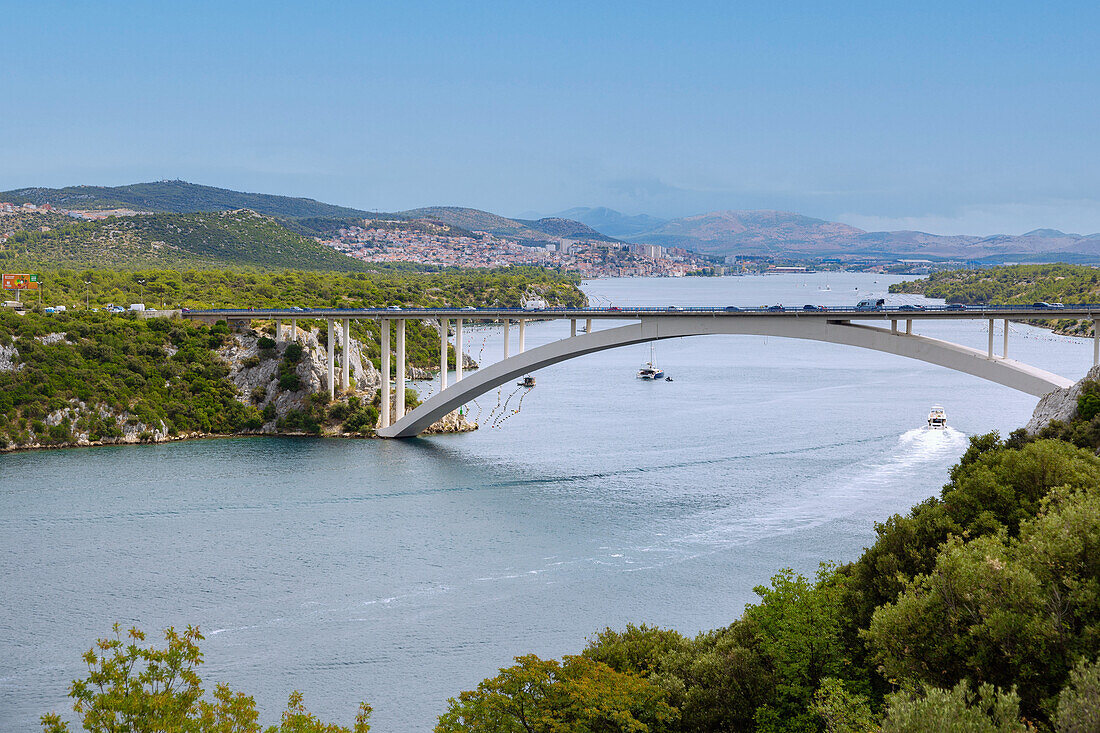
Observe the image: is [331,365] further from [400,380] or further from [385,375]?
[400,380]

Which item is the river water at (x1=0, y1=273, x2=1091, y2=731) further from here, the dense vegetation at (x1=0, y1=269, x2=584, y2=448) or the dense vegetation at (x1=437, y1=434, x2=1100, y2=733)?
the dense vegetation at (x1=437, y1=434, x2=1100, y2=733)

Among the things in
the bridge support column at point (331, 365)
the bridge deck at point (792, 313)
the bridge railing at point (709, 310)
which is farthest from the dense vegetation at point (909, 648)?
the bridge support column at point (331, 365)

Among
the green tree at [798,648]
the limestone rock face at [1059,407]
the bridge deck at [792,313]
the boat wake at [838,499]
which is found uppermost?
the bridge deck at [792,313]

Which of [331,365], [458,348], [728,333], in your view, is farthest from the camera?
[458,348]

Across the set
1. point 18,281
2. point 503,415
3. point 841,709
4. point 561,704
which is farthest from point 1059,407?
point 18,281

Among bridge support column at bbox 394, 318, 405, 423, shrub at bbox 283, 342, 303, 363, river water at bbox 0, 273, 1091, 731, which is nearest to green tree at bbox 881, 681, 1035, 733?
river water at bbox 0, 273, 1091, 731

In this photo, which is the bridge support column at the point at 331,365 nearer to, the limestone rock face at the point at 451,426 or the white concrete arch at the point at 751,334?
the white concrete arch at the point at 751,334
